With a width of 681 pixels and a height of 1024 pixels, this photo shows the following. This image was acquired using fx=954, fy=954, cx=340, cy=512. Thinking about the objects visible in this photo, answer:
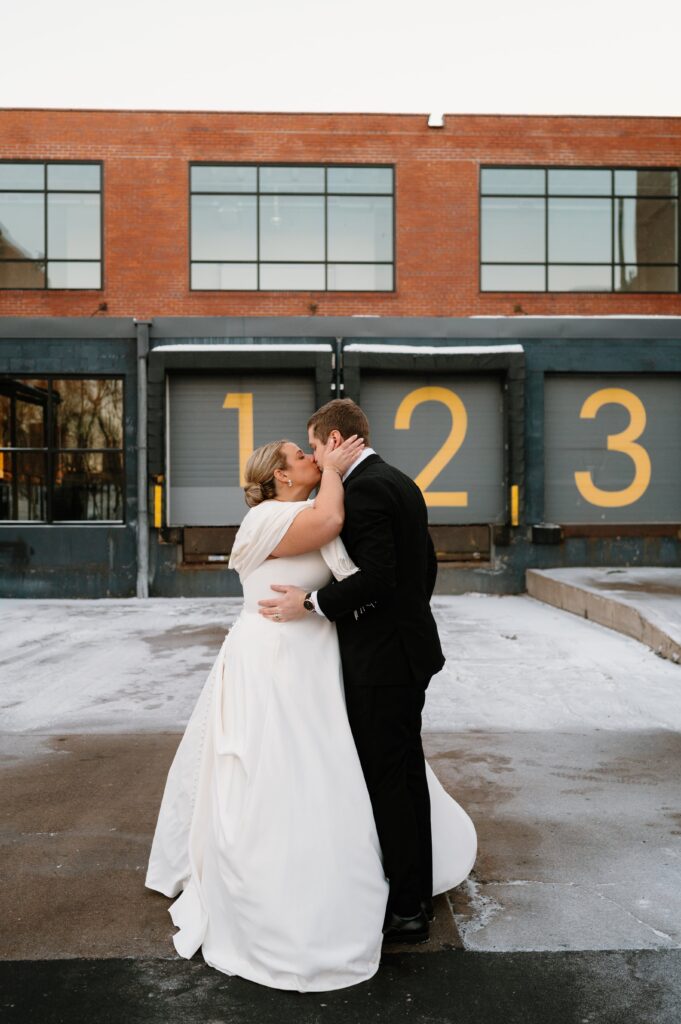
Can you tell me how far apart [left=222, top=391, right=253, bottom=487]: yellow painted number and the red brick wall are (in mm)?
1789

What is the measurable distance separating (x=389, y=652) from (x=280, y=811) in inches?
28.3

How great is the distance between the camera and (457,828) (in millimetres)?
4172

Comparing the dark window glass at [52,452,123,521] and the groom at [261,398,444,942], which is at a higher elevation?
the dark window glass at [52,452,123,521]

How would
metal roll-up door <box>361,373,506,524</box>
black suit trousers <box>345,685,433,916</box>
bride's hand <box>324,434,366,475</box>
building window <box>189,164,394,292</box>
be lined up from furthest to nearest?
1. building window <box>189,164,394,292</box>
2. metal roll-up door <box>361,373,506,524</box>
3. bride's hand <box>324,434,366,475</box>
4. black suit trousers <box>345,685,433,916</box>

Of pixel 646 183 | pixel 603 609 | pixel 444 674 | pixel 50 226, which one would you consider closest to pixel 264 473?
pixel 444 674

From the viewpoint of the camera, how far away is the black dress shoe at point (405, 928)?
364 centimetres

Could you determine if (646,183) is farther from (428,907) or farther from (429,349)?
(428,907)

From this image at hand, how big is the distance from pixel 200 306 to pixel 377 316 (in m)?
3.57

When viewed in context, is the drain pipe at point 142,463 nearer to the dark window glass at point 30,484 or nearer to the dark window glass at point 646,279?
the dark window glass at point 30,484

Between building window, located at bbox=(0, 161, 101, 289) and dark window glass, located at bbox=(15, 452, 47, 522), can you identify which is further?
building window, located at bbox=(0, 161, 101, 289)

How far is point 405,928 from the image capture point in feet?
12.0

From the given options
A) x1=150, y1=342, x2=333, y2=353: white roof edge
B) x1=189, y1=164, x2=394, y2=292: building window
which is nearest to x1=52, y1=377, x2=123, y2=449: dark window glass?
x1=150, y1=342, x2=333, y2=353: white roof edge

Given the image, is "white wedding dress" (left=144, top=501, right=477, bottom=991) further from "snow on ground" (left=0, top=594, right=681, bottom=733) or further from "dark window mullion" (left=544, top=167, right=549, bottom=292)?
"dark window mullion" (left=544, top=167, right=549, bottom=292)

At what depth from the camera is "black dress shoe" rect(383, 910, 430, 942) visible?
3645 millimetres
